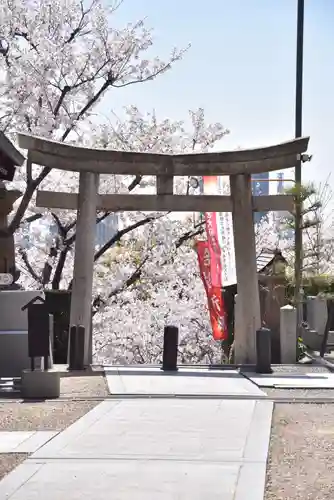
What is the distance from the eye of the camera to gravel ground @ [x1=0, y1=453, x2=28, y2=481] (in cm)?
635

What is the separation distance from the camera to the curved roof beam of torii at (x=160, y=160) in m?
15.4

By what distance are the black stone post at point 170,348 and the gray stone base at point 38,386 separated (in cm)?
380

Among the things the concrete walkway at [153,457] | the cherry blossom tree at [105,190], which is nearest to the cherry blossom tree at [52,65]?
the cherry blossom tree at [105,190]

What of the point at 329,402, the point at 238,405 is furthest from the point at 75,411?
the point at 329,402

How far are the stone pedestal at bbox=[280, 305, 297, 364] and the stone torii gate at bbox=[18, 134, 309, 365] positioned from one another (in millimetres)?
543

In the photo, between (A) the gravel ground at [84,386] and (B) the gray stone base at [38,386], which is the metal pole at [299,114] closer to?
(A) the gravel ground at [84,386]

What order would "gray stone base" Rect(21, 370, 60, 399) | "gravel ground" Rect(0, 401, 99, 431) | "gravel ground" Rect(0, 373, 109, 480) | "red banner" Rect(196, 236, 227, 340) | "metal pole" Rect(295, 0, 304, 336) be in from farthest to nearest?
1. "red banner" Rect(196, 236, 227, 340)
2. "metal pole" Rect(295, 0, 304, 336)
3. "gray stone base" Rect(21, 370, 60, 399)
4. "gravel ground" Rect(0, 401, 99, 431)
5. "gravel ground" Rect(0, 373, 109, 480)

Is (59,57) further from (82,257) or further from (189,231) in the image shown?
(82,257)

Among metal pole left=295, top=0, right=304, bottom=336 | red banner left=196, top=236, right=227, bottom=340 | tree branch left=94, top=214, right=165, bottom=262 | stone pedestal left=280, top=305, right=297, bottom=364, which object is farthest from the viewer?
tree branch left=94, top=214, right=165, bottom=262

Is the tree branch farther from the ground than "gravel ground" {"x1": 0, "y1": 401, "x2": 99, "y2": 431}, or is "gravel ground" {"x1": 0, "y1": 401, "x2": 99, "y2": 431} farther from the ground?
the tree branch

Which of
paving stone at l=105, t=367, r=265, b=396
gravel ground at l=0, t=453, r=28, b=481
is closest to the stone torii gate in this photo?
paving stone at l=105, t=367, r=265, b=396

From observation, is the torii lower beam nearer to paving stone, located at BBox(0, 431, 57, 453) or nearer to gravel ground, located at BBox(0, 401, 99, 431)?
gravel ground, located at BBox(0, 401, 99, 431)

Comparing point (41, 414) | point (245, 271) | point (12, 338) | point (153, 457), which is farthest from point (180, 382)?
point (153, 457)

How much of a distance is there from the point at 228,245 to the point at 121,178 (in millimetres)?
7301
